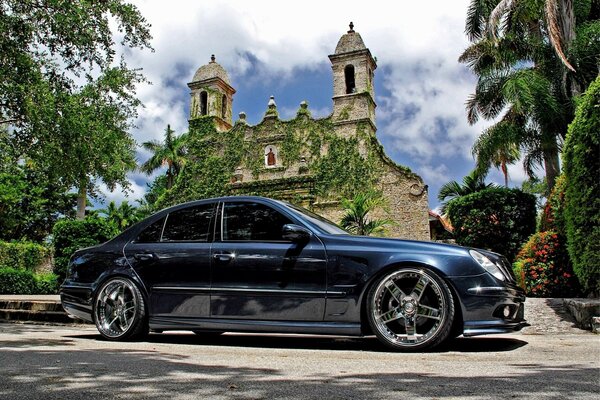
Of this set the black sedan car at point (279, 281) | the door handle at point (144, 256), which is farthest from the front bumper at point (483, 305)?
the door handle at point (144, 256)

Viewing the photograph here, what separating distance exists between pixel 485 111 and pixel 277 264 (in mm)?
19765

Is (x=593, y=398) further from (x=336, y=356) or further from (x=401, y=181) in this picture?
(x=401, y=181)

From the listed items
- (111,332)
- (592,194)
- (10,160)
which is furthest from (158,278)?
(10,160)

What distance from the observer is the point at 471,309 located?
416 cm

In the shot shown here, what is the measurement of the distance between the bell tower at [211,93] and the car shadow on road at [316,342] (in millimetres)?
26083

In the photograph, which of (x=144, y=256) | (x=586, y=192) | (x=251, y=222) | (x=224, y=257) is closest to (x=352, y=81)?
(x=586, y=192)

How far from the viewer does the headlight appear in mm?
4320

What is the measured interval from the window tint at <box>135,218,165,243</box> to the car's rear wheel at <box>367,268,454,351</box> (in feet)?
7.94

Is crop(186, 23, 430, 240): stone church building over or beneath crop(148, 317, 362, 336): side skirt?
over

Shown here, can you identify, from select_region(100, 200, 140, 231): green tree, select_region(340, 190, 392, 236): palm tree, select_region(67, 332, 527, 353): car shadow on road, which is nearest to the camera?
select_region(67, 332, 527, 353): car shadow on road

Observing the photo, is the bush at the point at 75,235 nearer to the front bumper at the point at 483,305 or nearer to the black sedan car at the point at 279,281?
the black sedan car at the point at 279,281

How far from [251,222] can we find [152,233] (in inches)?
46.2

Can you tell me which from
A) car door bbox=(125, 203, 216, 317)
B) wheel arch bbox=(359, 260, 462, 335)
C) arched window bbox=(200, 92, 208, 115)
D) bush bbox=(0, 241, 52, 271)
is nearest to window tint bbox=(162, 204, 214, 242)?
car door bbox=(125, 203, 216, 317)

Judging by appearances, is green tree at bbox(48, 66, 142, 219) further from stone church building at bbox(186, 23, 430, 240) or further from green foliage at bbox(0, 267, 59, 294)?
stone church building at bbox(186, 23, 430, 240)
